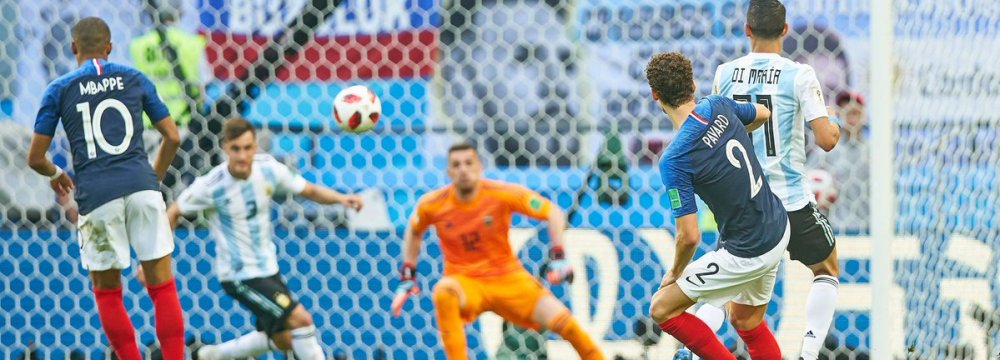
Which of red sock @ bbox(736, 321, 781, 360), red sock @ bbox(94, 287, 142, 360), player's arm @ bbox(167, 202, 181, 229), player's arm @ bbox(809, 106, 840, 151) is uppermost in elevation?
player's arm @ bbox(809, 106, 840, 151)

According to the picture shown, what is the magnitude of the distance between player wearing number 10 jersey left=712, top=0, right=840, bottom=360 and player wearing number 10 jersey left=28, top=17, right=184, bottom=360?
2.02 metres

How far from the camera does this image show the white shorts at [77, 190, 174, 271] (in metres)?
4.86

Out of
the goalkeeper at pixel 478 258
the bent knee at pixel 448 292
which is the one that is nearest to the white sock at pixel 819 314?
the goalkeeper at pixel 478 258

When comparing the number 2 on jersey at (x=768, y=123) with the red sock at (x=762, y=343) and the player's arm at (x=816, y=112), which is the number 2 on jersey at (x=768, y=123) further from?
the red sock at (x=762, y=343)

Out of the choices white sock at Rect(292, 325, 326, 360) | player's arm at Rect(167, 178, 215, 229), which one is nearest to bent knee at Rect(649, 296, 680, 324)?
white sock at Rect(292, 325, 326, 360)

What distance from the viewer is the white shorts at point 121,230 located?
4.86 metres

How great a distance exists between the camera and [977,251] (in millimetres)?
5844

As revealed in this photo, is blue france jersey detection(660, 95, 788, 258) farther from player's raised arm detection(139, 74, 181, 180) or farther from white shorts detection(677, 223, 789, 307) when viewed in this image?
player's raised arm detection(139, 74, 181, 180)

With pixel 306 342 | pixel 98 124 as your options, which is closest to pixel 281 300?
pixel 306 342

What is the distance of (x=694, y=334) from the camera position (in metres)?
4.32

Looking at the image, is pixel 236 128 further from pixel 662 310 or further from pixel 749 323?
pixel 749 323

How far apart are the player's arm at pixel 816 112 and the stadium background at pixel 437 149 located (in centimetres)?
173

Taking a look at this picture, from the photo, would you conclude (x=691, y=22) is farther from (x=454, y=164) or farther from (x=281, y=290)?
(x=281, y=290)

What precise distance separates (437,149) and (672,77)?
232 centimetres
